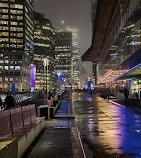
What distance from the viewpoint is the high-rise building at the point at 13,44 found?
424ft

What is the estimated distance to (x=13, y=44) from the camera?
132m

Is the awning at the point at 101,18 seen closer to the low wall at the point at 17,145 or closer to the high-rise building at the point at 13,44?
the low wall at the point at 17,145

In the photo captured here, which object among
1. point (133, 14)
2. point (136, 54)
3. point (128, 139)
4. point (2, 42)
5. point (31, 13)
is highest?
point (31, 13)

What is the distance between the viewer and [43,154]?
18.3ft

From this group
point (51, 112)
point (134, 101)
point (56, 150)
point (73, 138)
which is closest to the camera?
point (56, 150)

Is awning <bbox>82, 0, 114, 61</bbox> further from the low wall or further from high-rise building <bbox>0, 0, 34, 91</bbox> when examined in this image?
high-rise building <bbox>0, 0, 34, 91</bbox>

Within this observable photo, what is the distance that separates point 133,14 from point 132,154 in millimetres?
25110

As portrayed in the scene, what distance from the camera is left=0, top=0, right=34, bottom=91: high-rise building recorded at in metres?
129

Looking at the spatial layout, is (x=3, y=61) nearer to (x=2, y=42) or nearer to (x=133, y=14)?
(x=2, y=42)

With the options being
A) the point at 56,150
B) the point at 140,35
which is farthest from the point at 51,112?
the point at 140,35

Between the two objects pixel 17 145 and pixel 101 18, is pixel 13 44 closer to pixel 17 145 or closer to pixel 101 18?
pixel 101 18

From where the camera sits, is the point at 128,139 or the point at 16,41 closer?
the point at 128,139

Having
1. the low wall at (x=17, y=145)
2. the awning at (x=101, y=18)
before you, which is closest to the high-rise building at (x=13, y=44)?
the awning at (x=101, y=18)

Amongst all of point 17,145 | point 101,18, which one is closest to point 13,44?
point 101,18
